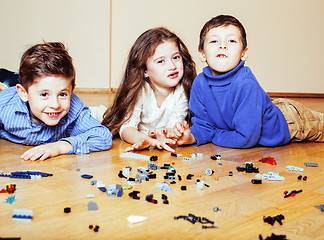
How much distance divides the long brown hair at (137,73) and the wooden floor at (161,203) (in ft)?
1.38

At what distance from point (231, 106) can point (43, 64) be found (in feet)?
2.77

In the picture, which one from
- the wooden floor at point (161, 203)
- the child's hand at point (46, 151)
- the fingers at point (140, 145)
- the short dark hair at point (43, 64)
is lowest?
the fingers at point (140, 145)

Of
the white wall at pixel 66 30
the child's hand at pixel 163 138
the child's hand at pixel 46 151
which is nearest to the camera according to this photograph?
the child's hand at pixel 46 151

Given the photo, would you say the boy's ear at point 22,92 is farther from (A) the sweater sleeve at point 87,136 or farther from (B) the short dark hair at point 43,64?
(A) the sweater sleeve at point 87,136

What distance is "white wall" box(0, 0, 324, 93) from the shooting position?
4.12 metres

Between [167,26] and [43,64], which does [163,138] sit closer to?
[43,64]

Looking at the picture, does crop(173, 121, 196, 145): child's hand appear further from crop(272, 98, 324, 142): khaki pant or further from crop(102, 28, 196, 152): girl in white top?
crop(272, 98, 324, 142): khaki pant

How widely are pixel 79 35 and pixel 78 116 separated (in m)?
2.77

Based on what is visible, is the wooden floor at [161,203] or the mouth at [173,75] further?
the mouth at [173,75]

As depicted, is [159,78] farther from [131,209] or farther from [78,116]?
[131,209]

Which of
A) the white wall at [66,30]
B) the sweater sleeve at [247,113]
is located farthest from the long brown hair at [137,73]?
the white wall at [66,30]

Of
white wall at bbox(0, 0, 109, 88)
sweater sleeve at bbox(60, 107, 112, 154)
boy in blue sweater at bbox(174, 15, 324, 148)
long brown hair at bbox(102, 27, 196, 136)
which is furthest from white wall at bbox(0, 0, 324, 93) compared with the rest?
sweater sleeve at bbox(60, 107, 112, 154)

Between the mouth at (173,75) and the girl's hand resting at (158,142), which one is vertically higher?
the mouth at (173,75)

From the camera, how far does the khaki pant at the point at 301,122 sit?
1.98 m
